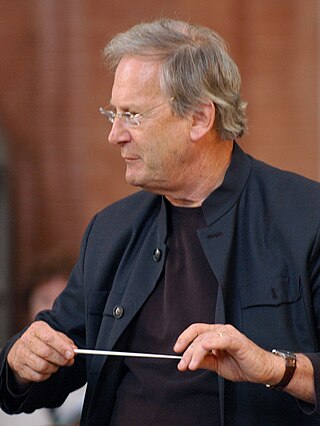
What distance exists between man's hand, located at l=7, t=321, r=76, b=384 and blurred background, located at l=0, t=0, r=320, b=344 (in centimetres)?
215

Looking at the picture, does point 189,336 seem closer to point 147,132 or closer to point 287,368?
point 287,368

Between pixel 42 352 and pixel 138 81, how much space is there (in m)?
0.69

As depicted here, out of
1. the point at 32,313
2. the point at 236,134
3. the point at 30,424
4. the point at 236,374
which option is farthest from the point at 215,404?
the point at 32,313

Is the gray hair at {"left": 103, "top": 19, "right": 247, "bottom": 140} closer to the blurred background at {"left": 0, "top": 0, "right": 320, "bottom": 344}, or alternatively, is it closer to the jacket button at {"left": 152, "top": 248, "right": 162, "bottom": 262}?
the jacket button at {"left": 152, "top": 248, "right": 162, "bottom": 262}

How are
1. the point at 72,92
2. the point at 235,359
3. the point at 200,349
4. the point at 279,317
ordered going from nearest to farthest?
the point at 200,349
the point at 235,359
the point at 279,317
the point at 72,92

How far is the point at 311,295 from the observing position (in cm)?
307

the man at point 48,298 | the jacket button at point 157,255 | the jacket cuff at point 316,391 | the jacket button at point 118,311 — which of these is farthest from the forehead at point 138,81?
the man at point 48,298

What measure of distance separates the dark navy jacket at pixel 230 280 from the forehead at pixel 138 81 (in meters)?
0.28

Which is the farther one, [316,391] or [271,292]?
[271,292]

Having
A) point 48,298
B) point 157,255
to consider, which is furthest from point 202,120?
point 48,298

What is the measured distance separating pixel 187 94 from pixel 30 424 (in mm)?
1845

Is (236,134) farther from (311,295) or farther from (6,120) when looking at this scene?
(6,120)

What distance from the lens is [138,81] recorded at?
3.19m

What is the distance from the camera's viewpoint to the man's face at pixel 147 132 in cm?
318
